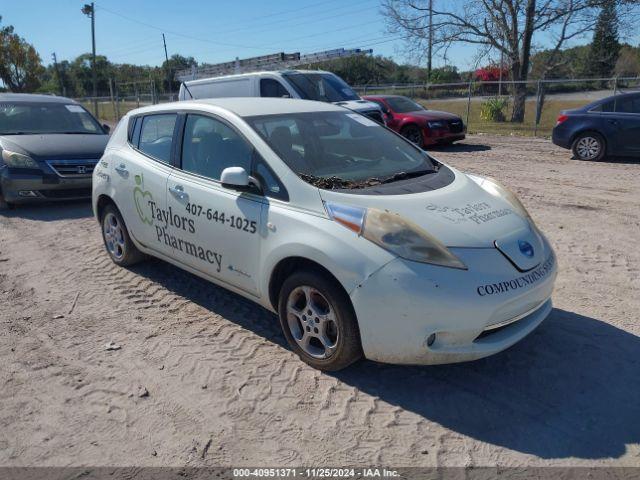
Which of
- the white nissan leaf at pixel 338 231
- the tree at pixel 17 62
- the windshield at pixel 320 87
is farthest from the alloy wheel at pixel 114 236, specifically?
the tree at pixel 17 62

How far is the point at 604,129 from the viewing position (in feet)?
37.3

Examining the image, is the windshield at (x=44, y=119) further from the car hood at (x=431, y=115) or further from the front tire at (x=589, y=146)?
the front tire at (x=589, y=146)

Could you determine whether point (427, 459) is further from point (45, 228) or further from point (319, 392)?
point (45, 228)

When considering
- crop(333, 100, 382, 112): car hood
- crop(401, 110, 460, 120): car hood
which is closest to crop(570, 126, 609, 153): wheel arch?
crop(401, 110, 460, 120): car hood

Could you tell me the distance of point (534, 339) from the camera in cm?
385

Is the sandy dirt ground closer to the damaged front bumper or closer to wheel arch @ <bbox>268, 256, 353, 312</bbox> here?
the damaged front bumper

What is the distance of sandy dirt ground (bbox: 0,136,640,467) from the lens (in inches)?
111

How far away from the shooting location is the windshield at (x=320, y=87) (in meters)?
11.8

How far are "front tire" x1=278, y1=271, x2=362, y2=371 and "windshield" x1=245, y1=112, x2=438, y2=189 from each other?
0.69m

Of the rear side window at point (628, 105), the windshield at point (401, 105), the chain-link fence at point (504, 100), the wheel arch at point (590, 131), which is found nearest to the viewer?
the rear side window at point (628, 105)

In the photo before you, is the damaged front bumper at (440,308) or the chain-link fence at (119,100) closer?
the damaged front bumper at (440,308)

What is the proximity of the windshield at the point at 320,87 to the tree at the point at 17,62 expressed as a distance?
5201cm

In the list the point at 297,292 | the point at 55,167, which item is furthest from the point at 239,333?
the point at 55,167

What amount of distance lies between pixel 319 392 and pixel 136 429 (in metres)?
1.07
